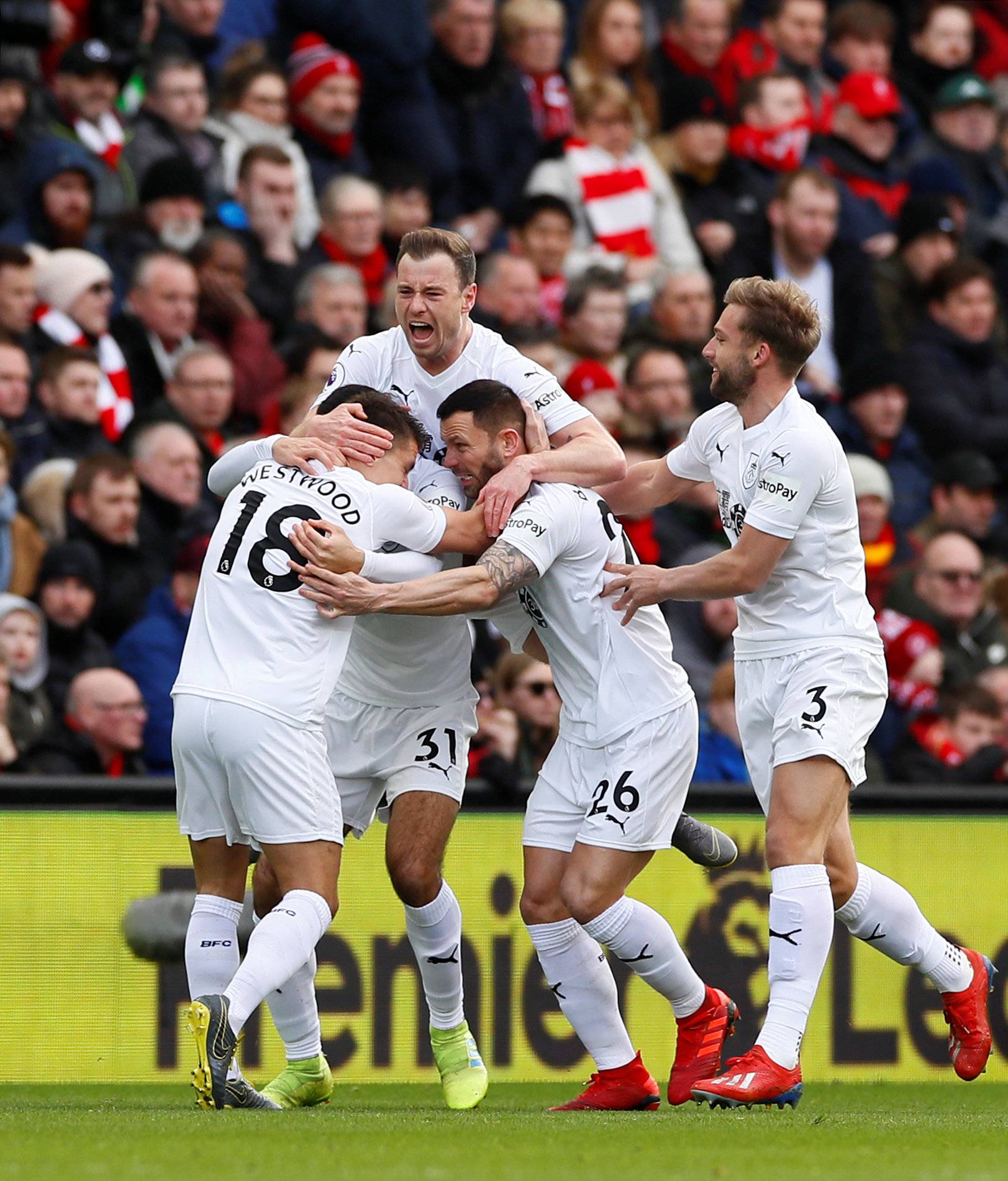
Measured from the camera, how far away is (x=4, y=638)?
9.16 metres

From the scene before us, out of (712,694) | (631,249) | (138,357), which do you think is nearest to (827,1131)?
(712,694)

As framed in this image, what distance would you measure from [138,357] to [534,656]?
389 centimetres

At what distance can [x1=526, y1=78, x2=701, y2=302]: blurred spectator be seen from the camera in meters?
12.9

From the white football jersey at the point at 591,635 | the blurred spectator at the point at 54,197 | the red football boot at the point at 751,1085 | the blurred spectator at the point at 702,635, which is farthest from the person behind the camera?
the blurred spectator at the point at 54,197

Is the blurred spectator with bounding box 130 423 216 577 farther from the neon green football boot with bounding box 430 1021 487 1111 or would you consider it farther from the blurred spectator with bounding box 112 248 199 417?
the neon green football boot with bounding box 430 1021 487 1111

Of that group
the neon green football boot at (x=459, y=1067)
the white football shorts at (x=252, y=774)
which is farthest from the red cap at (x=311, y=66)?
the neon green football boot at (x=459, y=1067)

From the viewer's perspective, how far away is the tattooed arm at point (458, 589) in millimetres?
6812

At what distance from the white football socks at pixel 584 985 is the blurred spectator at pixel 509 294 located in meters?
4.96

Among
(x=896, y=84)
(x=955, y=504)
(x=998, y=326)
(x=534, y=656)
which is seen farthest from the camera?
(x=896, y=84)

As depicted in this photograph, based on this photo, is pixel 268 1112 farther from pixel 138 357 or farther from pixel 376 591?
pixel 138 357

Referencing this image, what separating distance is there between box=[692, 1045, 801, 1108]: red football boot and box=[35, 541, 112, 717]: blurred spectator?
371cm

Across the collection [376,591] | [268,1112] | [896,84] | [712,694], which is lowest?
[268,1112]

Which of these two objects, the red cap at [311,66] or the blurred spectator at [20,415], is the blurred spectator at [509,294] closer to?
the red cap at [311,66]

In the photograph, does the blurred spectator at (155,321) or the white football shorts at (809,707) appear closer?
the white football shorts at (809,707)
